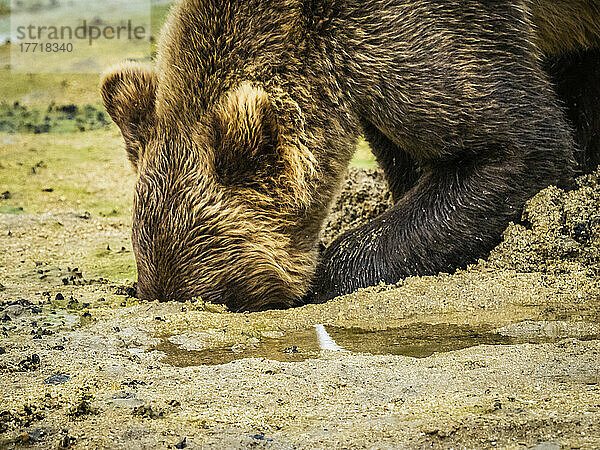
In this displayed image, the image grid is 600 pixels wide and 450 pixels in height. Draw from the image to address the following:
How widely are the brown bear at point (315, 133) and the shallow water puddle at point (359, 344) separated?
29.0 inches

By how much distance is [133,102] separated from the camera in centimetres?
491

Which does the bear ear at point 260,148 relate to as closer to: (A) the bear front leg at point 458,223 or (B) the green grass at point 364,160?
(A) the bear front leg at point 458,223

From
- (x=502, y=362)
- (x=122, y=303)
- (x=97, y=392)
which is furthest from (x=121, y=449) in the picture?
(x=122, y=303)

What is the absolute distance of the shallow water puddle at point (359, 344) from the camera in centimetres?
351

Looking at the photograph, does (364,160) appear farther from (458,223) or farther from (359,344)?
(359,344)

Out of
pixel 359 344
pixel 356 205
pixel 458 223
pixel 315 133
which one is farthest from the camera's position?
pixel 356 205

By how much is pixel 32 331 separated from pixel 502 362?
7.74ft

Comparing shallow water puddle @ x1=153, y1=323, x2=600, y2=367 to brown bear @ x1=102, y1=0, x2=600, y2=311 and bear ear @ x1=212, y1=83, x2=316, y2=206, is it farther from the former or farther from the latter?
bear ear @ x1=212, y1=83, x2=316, y2=206

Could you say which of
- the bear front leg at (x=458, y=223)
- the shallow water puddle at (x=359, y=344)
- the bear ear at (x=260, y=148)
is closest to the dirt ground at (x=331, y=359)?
the shallow water puddle at (x=359, y=344)

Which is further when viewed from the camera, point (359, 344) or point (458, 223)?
point (458, 223)

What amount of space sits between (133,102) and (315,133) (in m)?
1.15

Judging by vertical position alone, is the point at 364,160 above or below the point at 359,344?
above

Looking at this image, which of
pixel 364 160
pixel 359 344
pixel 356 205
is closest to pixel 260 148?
pixel 359 344

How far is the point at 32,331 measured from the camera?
4.08 metres
